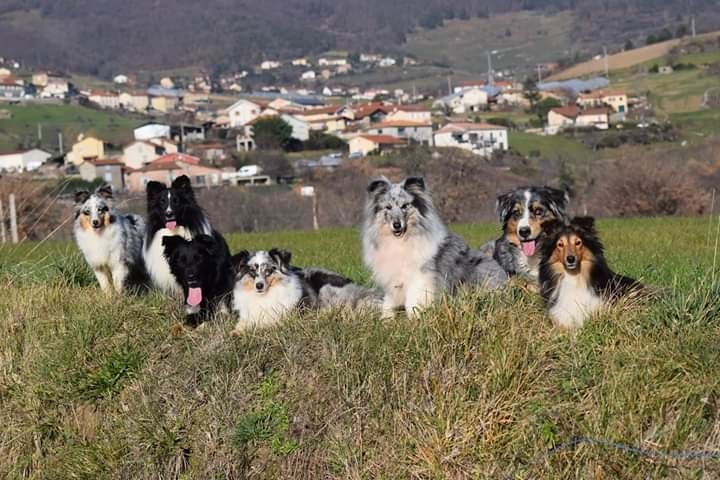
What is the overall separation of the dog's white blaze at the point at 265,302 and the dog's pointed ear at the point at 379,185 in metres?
1.15

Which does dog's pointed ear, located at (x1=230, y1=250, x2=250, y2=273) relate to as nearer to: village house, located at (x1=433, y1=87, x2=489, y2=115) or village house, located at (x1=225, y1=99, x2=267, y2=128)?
village house, located at (x1=433, y1=87, x2=489, y2=115)

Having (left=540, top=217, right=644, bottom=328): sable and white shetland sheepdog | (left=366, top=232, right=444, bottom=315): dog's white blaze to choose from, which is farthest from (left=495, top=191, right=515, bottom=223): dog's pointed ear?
(left=540, top=217, right=644, bottom=328): sable and white shetland sheepdog

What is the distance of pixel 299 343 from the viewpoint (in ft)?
27.2

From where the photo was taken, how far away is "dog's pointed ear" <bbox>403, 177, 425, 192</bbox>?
9.28 m

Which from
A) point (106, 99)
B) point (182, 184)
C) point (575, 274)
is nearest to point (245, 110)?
point (106, 99)

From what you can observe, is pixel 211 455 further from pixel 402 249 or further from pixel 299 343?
pixel 402 249

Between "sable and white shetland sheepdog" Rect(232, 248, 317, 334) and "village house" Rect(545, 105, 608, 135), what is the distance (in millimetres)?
93596

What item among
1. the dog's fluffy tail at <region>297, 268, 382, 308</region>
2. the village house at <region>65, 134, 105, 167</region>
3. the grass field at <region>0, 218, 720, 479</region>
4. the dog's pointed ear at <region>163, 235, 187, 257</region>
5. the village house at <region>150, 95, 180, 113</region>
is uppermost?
the village house at <region>150, 95, 180, 113</region>

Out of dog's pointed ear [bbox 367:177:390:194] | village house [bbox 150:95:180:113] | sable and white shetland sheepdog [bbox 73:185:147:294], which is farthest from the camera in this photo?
village house [bbox 150:95:180:113]

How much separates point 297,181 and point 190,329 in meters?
53.7

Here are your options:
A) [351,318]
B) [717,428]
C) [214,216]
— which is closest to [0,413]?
[351,318]

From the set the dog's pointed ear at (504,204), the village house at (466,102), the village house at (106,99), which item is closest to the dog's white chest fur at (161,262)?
the dog's pointed ear at (504,204)

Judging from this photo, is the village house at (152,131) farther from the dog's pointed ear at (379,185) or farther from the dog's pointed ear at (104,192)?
the dog's pointed ear at (379,185)

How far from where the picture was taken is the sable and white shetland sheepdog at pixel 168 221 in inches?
416
